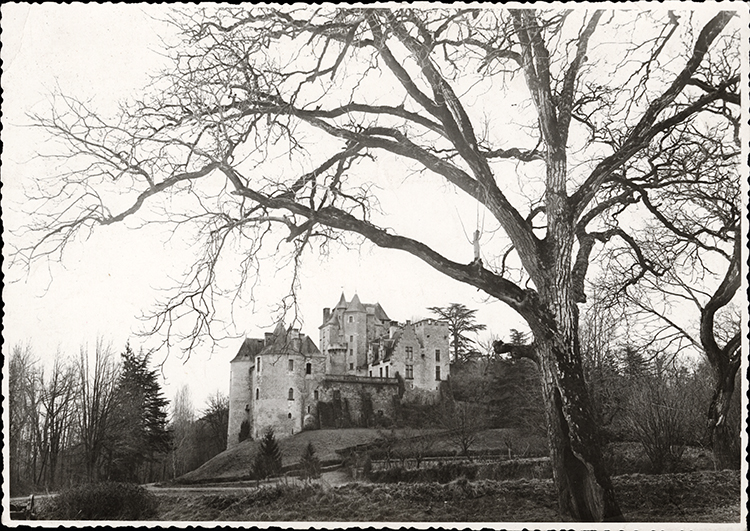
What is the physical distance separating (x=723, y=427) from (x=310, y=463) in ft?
16.8

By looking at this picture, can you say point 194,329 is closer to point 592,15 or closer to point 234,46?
point 234,46

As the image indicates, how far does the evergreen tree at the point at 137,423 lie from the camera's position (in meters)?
7.19

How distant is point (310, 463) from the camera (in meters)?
7.79

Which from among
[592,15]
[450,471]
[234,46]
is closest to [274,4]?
[234,46]

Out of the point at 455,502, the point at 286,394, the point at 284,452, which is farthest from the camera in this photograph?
the point at 286,394

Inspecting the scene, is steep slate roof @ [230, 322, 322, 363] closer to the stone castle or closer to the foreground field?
the stone castle

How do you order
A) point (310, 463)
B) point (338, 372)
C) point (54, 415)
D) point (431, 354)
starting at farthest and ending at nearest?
point (338, 372), point (431, 354), point (310, 463), point (54, 415)

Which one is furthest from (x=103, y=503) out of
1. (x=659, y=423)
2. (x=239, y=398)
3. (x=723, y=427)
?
(x=723, y=427)

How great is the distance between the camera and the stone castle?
7.85 meters

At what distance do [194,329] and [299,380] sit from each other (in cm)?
327

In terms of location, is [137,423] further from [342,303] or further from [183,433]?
[342,303]

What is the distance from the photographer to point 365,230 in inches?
267

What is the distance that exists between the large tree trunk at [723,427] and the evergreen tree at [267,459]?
5.42 m

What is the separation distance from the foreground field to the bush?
21 centimetres
